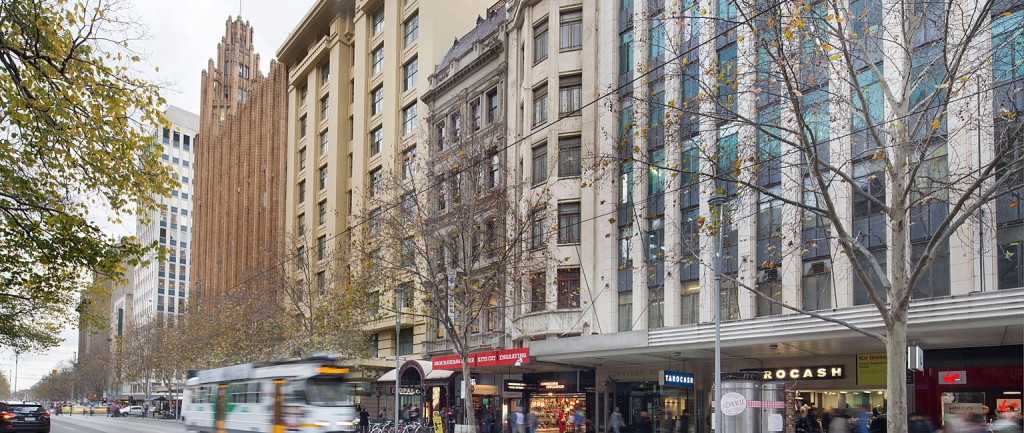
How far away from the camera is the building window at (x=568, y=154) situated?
33.8 metres

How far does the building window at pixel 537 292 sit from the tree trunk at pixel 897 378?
17785 millimetres

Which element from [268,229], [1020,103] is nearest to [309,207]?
[268,229]

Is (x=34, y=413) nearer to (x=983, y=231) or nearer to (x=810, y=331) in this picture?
(x=810, y=331)

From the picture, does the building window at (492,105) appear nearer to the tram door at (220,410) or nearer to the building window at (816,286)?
the building window at (816,286)

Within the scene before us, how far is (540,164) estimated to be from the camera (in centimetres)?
3550

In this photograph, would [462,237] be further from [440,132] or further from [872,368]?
[440,132]

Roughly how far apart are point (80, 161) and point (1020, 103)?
65.5 ft

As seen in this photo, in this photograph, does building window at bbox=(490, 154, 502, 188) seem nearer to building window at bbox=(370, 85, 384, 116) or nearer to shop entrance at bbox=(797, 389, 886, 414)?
shop entrance at bbox=(797, 389, 886, 414)

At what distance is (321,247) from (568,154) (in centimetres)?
2705

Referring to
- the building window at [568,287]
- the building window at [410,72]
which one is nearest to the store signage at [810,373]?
the building window at [568,287]

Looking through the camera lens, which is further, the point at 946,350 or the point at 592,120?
the point at 592,120

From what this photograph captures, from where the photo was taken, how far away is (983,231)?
20.8m

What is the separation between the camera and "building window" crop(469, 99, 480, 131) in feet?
136

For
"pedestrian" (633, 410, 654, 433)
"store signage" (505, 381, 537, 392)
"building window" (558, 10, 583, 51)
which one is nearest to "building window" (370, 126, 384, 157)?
"building window" (558, 10, 583, 51)
